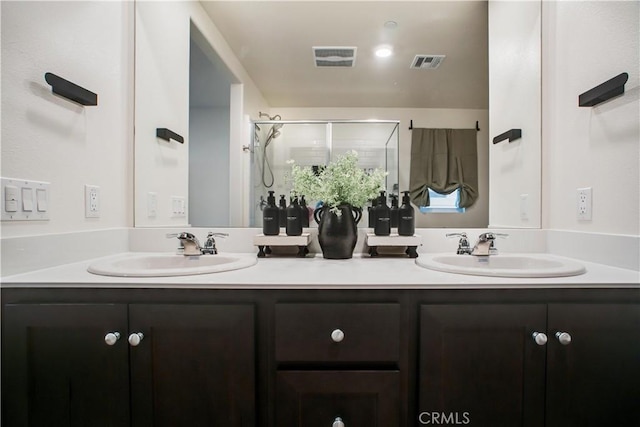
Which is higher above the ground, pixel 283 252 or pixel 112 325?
pixel 283 252

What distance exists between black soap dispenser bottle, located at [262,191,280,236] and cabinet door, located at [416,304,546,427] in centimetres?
71

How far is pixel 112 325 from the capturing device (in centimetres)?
78

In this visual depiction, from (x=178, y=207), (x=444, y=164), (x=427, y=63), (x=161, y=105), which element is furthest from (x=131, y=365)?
(x=427, y=63)

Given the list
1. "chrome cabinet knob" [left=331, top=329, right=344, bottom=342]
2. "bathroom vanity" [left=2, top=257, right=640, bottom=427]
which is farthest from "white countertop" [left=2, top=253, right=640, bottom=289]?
"chrome cabinet knob" [left=331, top=329, right=344, bottom=342]

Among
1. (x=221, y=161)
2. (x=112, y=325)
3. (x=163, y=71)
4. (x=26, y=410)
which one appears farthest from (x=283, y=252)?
(x=163, y=71)

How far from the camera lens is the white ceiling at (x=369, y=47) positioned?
136cm

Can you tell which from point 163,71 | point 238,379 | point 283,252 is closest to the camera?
point 238,379

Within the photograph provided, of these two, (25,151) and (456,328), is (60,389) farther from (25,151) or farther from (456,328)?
(456,328)

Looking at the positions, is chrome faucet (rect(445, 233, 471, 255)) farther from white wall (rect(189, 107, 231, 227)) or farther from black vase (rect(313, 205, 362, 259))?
white wall (rect(189, 107, 231, 227))

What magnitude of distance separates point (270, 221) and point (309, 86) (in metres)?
0.67

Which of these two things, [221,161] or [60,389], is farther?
[221,161]

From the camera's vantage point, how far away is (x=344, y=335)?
0.78 m

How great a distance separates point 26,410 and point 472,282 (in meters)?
1.26

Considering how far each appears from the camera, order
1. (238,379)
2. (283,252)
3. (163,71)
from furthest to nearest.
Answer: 1. (163,71)
2. (283,252)
3. (238,379)
